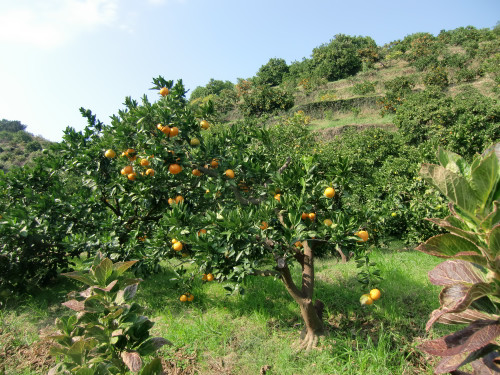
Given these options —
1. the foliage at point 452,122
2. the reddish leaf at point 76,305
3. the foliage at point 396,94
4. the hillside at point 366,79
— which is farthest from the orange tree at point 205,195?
the foliage at point 396,94

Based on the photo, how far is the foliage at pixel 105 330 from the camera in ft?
4.62

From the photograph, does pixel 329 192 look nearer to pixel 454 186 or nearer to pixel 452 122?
pixel 454 186

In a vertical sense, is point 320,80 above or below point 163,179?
above

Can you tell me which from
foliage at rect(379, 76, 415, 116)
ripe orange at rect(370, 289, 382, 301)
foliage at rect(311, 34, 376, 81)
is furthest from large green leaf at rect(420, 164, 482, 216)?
foliage at rect(311, 34, 376, 81)

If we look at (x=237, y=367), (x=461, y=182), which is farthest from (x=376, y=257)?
(x=461, y=182)

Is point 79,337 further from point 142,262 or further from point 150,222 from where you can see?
point 150,222

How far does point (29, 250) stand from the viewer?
375cm

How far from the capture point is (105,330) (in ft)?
4.77

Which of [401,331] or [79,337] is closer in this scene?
[79,337]

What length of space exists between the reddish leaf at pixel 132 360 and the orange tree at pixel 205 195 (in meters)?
0.84

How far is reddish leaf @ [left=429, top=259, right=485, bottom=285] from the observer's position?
927 millimetres

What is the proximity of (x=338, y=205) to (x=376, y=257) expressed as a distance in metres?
2.67

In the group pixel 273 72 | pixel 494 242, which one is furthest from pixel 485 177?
pixel 273 72

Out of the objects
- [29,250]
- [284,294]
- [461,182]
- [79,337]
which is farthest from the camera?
[29,250]
